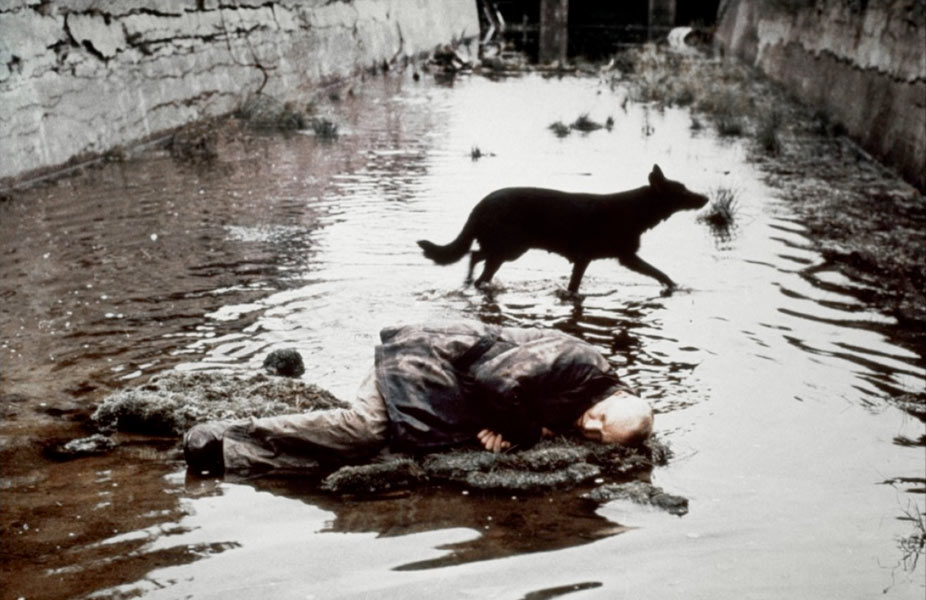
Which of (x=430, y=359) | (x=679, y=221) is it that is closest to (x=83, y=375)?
(x=430, y=359)

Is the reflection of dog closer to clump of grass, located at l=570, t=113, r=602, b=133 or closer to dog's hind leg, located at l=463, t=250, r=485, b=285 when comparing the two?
dog's hind leg, located at l=463, t=250, r=485, b=285

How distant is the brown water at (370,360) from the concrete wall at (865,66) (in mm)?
1723

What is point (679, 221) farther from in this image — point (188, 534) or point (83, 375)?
point (188, 534)

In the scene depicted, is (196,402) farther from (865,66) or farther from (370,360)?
(865,66)

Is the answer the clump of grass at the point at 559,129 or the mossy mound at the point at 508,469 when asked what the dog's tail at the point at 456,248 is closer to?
the mossy mound at the point at 508,469

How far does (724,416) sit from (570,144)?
9.54 m

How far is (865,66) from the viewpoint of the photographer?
14.7 metres

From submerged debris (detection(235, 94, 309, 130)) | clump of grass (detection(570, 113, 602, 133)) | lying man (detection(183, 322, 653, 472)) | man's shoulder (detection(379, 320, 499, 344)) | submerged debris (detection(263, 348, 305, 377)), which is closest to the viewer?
lying man (detection(183, 322, 653, 472))

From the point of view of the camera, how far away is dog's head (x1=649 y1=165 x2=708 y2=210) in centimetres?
776

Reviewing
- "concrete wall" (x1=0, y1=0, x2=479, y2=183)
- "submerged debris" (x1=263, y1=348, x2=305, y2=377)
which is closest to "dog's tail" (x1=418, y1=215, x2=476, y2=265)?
"submerged debris" (x1=263, y1=348, x2=305, y2=377)

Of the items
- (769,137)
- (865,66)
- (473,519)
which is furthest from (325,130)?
(473,519)

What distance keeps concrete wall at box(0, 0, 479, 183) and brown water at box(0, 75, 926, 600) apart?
0.62 m

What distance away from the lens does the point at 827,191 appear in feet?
37.7

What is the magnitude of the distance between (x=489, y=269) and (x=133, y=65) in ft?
22.7
